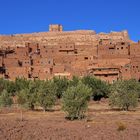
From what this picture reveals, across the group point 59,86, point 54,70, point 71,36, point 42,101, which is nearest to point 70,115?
point 42,101

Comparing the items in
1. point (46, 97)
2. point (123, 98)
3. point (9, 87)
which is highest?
point (9, 87)

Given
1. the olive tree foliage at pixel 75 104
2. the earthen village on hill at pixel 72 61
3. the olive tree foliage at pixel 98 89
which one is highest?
the earthen village on hill at pixel 72 61

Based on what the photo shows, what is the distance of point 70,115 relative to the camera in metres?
29.1

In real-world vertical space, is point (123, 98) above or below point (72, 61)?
below

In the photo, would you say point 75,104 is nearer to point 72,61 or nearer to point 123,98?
point 123,98

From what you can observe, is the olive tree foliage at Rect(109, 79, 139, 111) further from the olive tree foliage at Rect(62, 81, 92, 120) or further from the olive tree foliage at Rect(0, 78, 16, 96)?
the olive tree foliage at Rect(0, 78, 16, 96)

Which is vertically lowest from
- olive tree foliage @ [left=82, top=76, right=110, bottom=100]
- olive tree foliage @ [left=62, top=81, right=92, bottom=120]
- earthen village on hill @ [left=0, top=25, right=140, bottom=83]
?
olive tree foliage @ [left=62, top=81, right=92, bottom=120]

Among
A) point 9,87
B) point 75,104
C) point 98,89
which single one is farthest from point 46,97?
point 9,87

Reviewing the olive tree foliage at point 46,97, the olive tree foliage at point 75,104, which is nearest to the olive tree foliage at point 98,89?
the olive tree foliage at point 46,97

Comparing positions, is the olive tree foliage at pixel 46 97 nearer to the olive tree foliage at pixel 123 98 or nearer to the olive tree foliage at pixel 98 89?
the olive tree foliage at pixel 123 98

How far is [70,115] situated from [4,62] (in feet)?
131

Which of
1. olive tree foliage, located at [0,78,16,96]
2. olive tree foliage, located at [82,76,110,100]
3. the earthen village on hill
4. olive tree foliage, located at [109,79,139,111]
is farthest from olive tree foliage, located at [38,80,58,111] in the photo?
the earthen village on hill

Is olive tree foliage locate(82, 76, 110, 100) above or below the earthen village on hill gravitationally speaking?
below

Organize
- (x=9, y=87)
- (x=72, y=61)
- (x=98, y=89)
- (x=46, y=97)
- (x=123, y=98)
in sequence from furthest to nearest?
(x=72, y=61) < (x=9, y=87) < (x=98, y=89) < (x=123, y=98) < (x=46, y=97)
